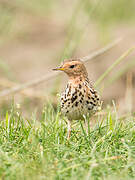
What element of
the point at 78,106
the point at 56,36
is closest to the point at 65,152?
the point at 78,106

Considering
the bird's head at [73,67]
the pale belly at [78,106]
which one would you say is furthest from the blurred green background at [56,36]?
the pale belly at [78,106]

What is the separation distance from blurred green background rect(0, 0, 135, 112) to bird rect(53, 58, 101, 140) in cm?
435

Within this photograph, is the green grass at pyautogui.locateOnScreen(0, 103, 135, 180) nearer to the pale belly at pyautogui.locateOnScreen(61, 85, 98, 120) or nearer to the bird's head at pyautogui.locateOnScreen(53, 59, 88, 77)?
the pale belly at pyautogui.locateOnScreen(61, 85, 98, 120)

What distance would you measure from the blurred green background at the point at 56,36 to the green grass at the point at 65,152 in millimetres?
4764

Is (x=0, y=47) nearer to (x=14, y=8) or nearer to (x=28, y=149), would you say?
(x=14, y=8)

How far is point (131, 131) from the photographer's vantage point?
4266 millimetres

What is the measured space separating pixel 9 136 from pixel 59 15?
7.90 metres

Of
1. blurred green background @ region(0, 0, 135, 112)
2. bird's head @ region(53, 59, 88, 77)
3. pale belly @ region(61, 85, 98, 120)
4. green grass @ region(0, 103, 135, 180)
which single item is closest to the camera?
green grass @ region(0, 103, 135, 180)

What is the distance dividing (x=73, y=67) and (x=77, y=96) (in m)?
0.34

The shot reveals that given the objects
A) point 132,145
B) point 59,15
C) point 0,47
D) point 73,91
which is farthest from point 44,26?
point 132,145

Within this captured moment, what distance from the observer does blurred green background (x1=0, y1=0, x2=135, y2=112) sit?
9805mm

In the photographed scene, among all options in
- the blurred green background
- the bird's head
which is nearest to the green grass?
the bird's head

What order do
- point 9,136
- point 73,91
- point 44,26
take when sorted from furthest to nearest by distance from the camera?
point 44,26
point 73,91
point 9,136

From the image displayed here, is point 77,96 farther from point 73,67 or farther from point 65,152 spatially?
point 65,152
